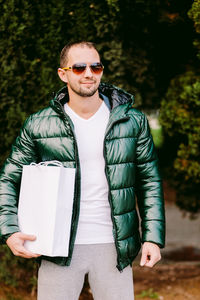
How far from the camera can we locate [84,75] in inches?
92.5

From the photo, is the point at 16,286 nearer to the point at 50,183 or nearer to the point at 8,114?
the point at 8,114

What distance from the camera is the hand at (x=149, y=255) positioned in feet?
7.51

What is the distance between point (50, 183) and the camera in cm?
211

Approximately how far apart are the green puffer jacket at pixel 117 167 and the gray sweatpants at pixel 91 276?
0.21ft

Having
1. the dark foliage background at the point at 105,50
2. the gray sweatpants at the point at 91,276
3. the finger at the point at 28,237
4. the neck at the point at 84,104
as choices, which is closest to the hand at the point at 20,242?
the finger at the point at 28,237

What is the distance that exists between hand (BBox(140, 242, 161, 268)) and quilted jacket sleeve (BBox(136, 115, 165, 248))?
0.03m

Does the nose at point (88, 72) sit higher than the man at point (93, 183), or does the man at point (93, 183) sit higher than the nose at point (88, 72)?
the nose at point (88, 72)

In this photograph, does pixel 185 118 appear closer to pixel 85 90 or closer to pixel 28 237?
pixel 85 90

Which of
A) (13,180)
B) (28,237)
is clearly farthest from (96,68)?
(28,237)

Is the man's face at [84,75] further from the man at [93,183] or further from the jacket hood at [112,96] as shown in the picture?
the jacket hood at [112,96]

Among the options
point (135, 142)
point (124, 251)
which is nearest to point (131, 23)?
point (135, 142)

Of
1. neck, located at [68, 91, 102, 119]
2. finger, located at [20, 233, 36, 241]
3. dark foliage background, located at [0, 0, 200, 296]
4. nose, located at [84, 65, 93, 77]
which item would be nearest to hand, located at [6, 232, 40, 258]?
finger, located at [20, 233, 36, 241]

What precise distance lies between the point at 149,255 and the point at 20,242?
76 cm

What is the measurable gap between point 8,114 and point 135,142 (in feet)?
5.71
